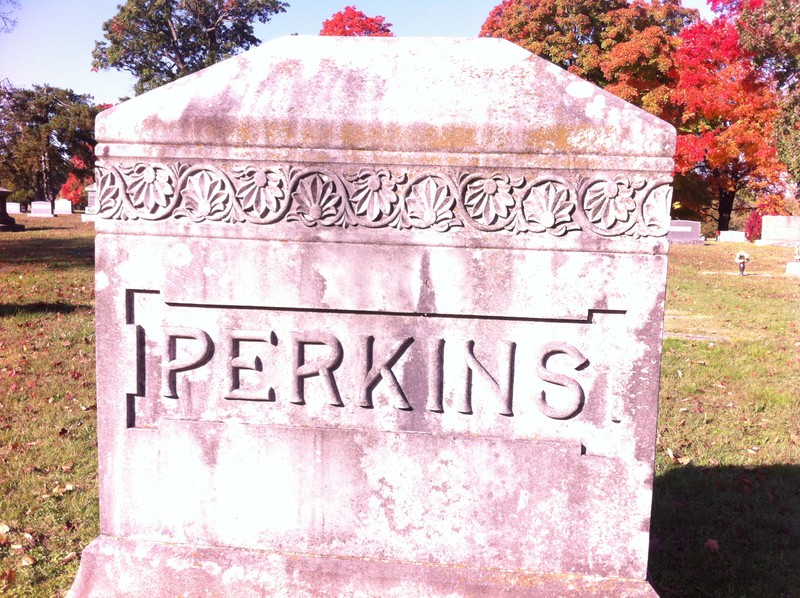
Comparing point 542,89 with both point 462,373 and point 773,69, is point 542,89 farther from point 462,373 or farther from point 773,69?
point 773,69

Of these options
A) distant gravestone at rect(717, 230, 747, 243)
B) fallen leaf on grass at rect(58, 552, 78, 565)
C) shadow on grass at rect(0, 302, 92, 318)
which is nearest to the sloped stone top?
fallen leaf on grass at rect(58, 552, 78, 565)

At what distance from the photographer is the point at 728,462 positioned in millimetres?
4695

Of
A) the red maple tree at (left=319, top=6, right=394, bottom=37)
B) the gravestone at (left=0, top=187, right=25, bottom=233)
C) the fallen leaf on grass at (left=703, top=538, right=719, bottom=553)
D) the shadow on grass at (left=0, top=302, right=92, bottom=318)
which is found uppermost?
the red maple tree at (left=319, top=6, right=394, bottom=37)

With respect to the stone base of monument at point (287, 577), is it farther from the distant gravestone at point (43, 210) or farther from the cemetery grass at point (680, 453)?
the distant gravestone at point (43, 210)

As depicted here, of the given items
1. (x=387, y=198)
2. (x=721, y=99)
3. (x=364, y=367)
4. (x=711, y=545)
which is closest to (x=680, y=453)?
(x=711, y=545)

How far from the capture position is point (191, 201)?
226 centimetres

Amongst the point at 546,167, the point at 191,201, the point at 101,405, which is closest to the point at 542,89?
the point at 546,167

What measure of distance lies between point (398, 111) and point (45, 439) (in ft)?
13.3

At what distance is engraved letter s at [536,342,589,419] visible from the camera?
7.32 feet

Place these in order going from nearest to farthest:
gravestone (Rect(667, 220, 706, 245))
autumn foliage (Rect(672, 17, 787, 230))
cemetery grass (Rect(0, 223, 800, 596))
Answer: cemetery grass (Rect(0, 223, 800, 596))
autumn foliage (Rect(672, 17, 787, 230))
gravestone (Rect(667, 220, 706, 245))

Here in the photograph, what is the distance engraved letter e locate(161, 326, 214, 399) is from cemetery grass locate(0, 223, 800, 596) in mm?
1416

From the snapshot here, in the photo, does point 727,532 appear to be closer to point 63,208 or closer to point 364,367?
point 364,367

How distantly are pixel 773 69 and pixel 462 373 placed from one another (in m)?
29.1

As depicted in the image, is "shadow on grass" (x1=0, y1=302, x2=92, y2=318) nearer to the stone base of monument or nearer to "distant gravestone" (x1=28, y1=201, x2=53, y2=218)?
the stone base of monument
